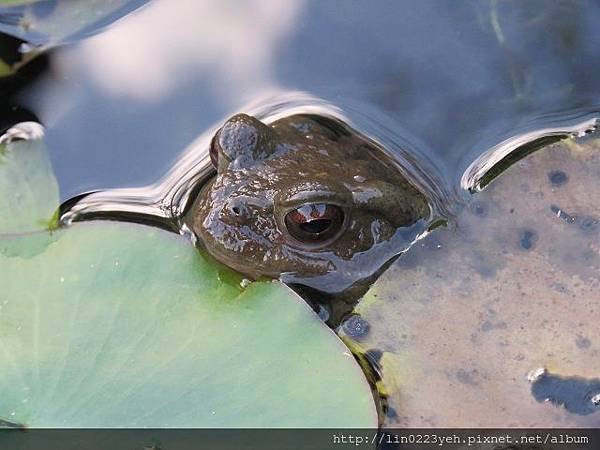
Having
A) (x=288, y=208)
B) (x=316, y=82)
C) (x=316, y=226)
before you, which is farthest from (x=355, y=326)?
(x=316, y=82)

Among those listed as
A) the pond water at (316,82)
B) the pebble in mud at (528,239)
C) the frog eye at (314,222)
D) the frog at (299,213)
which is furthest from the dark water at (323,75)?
the frog eye at (314,222)

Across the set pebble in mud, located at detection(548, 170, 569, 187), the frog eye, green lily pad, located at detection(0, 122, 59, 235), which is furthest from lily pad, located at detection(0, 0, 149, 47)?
pebble in mud, located at detection(548, 170, 569, 187)

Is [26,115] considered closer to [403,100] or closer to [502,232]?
[403,100]

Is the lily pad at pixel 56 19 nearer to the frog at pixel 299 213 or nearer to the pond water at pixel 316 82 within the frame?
the pond water at pixel 316 82

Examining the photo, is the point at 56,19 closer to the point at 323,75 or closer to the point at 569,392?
→ the point at 323,75

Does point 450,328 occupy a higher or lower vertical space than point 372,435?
higher

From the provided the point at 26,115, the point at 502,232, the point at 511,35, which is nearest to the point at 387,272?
the point at 502,232

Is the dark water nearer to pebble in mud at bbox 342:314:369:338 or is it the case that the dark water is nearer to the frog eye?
the frog eye
